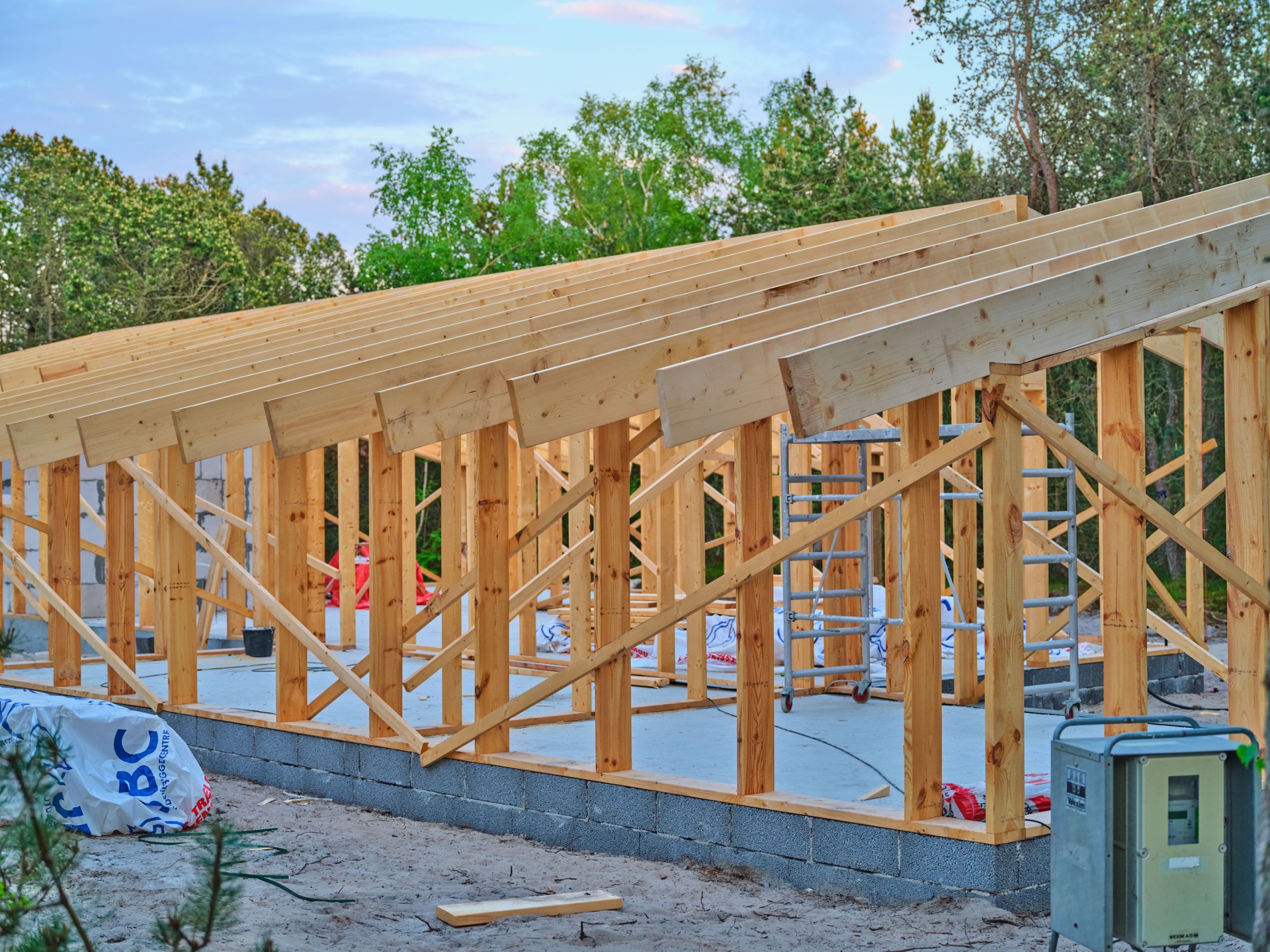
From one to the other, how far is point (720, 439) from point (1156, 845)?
15.5 ft

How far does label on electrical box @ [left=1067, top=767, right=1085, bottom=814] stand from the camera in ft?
11.0

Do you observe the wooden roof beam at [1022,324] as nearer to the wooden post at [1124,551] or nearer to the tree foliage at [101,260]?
the wooden post at [1124,551]

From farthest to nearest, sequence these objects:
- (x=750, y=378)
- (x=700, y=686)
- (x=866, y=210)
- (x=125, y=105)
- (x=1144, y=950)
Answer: (x=125, y=105)
(x=866, y=210)
(x=700, y=686)
(x=750, y=378)
(x=1144, y=950)

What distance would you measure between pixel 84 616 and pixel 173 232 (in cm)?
1244

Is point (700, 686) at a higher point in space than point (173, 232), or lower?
lower

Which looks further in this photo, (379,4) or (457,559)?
(379,4)

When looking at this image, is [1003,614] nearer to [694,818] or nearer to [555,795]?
[694,818]

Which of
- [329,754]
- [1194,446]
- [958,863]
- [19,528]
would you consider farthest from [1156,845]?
[19,528]

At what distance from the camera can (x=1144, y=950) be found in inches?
134

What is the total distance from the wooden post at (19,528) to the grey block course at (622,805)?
3.72 m

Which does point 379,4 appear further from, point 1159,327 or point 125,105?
point 1159,327

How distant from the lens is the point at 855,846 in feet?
14.3

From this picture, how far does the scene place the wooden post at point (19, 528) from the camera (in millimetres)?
9208

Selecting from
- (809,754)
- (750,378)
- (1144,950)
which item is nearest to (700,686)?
(809,754)
